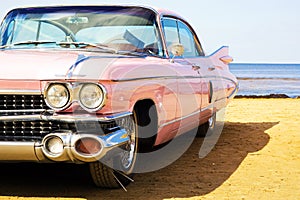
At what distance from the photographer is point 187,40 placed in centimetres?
655

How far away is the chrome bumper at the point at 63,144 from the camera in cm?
364

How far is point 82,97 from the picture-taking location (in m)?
3.71

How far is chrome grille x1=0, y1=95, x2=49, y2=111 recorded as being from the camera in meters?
3.74

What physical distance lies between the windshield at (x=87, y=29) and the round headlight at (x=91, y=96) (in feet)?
3.95

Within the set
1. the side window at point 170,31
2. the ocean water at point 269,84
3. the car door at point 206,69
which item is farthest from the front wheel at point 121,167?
the ocean water at point 269,84

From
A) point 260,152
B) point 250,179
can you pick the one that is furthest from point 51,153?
point 260,152

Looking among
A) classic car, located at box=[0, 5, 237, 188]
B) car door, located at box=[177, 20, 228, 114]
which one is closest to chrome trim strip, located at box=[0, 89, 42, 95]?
classic car, located at box=[0, 5, 237, 188]

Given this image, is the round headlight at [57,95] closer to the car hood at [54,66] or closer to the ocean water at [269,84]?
the car hood at [54,66]

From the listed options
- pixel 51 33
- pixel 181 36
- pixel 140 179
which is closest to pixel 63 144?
pixel 140 179

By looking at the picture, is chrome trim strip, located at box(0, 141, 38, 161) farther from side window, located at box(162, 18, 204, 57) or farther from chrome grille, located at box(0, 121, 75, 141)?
side window, located at box(162, 18, 204, 57)

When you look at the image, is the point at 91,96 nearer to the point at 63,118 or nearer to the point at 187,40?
the point at 63,118

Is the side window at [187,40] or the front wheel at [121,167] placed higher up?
the side window at [187,40]

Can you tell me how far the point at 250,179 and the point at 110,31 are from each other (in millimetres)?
1849

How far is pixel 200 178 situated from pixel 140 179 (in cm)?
54
